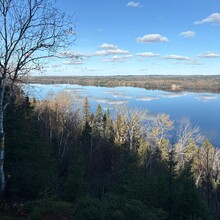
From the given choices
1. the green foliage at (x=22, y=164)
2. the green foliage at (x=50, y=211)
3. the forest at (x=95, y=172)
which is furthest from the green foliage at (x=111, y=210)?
the green foliage at (x=22, y=164)

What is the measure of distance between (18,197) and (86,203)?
328 cm

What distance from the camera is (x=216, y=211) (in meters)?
31.0

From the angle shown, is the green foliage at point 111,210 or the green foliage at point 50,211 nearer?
the green foliage at point 111,210

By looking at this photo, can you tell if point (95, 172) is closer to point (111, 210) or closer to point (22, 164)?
point (22, 164)

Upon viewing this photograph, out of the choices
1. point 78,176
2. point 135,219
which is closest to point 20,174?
point 135,219

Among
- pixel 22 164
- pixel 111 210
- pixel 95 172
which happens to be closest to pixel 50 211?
pixel 111 210

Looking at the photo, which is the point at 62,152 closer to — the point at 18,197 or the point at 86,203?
the point at 18,197

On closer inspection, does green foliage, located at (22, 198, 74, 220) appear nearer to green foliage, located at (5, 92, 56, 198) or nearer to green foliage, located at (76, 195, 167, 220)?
green foliage, located at (76, 195, 167, 220)

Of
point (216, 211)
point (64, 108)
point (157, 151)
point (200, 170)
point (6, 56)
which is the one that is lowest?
point (216, 211)

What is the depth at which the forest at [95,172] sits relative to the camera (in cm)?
602

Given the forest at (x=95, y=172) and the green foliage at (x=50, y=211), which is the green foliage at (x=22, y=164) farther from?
the green foliage at (x=50, y=211)

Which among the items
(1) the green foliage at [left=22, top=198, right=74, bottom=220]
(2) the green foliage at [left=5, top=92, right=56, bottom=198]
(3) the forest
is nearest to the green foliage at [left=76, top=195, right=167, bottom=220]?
(3) the forest

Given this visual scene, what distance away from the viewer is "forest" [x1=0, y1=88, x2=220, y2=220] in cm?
602

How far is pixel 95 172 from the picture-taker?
31.1 metres
